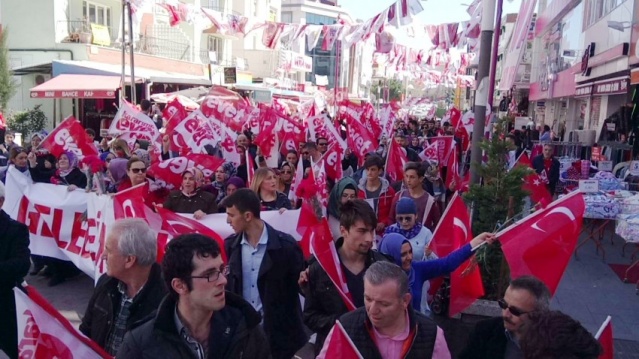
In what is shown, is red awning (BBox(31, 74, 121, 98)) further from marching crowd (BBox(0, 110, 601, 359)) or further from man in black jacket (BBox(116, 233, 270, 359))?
man in black jacket (BBox(116, 233, 270, 359))

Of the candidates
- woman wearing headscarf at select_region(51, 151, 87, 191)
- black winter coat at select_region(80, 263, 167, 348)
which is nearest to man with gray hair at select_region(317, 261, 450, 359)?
black winter coat at select_region(80, 263, 167, 348)

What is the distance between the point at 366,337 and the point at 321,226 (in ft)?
4.09

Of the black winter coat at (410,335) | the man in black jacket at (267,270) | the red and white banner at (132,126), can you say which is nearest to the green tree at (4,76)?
the red and white banner at (132,126)

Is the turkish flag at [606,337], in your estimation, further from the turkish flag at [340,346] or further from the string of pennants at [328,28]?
the string of pennants at [328,28]

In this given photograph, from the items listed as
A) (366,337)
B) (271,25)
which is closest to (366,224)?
(366,337)

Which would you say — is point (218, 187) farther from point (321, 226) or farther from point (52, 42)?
point (52, 42)

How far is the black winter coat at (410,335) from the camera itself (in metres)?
2.90

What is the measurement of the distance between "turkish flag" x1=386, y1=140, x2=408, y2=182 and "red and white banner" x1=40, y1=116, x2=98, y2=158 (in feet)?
14.4

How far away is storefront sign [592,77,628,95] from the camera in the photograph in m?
15.0

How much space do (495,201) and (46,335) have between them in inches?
183

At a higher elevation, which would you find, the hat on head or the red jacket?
the hat on head

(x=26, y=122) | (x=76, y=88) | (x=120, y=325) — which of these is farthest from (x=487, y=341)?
(x=26, y=122)

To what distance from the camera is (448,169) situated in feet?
37.3

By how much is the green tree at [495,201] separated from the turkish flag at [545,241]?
1.96 m
